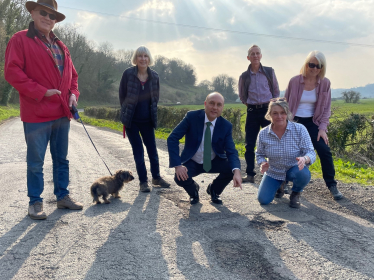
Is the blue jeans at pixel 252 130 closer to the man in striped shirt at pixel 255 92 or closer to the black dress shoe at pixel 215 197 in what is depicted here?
the man in striped shirt at pixel 255 92

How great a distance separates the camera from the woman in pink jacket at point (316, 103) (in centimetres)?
480

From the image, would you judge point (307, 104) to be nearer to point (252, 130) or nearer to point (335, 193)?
point (252, 130)

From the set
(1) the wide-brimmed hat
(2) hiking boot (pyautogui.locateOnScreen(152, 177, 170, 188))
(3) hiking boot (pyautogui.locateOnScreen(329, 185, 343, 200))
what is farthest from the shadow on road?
(1) the wide-brimmed hat

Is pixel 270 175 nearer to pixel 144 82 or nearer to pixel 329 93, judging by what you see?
pixel 329 93

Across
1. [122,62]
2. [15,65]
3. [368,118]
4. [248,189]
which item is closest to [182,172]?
[248,189]

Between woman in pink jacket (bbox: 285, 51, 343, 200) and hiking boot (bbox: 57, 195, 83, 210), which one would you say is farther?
woman in pink jacket (bbox: 285, 51, 343, 200)

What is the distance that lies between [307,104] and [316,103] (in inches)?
5.5

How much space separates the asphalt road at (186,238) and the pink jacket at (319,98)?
124cm

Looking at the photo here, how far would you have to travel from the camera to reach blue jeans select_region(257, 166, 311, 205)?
13.5 ft

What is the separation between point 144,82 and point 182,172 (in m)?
1.96

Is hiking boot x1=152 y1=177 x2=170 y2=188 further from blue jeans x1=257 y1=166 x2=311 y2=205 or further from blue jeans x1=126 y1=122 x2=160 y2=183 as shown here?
blue jeans x1=257 y1=166 x2=311 y2=205

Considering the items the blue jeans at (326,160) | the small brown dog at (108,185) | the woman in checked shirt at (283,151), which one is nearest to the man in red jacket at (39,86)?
the small brown dog at (108,185)

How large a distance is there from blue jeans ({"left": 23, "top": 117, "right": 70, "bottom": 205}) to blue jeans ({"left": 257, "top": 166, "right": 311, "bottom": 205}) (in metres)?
2.81

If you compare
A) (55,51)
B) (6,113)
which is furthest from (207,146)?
(6,113)
